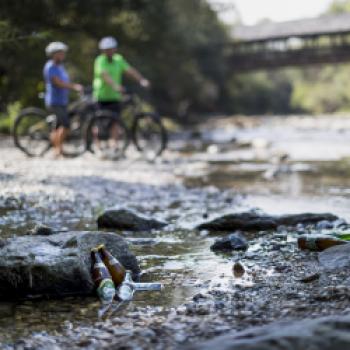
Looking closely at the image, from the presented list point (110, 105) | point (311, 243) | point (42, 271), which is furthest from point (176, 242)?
point (110, 105)

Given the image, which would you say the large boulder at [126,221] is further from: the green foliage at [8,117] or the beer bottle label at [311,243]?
the green foliage at [8,117]

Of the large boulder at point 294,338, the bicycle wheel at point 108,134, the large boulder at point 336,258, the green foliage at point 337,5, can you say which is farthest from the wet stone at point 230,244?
the green foliage at point 337,5

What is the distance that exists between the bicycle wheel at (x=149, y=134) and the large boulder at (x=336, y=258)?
8.28m

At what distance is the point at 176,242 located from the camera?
575 centimetres

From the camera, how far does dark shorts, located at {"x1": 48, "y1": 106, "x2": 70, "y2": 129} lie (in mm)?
12250

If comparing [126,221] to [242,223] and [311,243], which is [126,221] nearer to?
[242,223]

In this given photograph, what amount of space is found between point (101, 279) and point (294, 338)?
1815 millimetres

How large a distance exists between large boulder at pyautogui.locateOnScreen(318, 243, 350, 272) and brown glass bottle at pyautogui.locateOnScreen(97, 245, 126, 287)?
128 cm

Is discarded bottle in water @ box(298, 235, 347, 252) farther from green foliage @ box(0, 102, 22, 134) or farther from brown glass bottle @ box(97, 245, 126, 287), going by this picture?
green foliage @ box(0, 102, 22, 134)

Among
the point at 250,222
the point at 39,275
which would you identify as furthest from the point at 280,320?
the point at 250,222

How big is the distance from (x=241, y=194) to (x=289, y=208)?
1.29 meters

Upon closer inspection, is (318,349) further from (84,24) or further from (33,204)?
(84,24)

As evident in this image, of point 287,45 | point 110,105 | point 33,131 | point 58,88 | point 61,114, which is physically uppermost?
point 287,45

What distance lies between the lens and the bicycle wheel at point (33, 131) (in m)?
13.0
